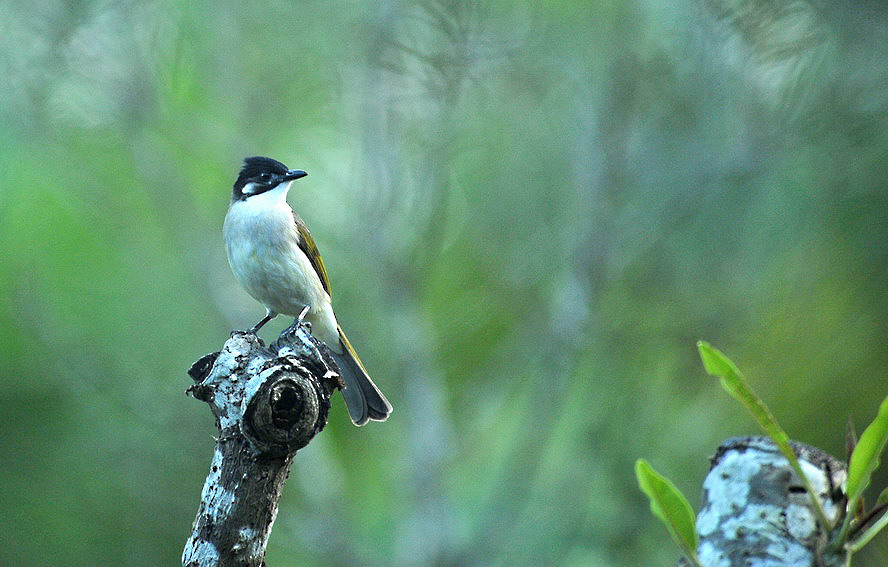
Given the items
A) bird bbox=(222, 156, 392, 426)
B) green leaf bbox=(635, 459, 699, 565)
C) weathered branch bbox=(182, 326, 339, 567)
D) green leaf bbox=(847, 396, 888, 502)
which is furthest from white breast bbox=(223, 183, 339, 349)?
green leaf bbox=(847, 396, 888, 502)

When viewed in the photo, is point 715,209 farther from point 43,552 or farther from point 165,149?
point 43,552

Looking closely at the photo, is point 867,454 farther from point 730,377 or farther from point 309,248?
point 309,248

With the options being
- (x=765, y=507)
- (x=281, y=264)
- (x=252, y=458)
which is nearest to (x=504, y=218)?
(x=281, y=264)

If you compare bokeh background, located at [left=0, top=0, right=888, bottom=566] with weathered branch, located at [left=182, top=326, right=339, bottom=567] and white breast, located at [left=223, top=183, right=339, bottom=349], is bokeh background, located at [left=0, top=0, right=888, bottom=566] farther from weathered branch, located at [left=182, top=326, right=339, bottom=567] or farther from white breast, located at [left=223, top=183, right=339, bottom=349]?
weathered branch, located at [left=182, top=326, right=339, bottom=567]

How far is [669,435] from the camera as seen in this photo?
342 inches

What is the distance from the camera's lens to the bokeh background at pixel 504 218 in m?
7.31

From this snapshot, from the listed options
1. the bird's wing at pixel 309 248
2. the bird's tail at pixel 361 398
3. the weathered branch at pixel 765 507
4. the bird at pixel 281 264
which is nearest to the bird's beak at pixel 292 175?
the bird at pixel 281 264

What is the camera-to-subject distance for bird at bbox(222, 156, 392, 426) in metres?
4.77

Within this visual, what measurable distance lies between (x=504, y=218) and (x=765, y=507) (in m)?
6.73

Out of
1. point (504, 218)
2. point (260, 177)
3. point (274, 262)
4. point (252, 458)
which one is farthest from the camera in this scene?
point (504, 218)

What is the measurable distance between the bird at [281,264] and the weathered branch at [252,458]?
2.18 metres

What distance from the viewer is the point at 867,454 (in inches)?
69.1

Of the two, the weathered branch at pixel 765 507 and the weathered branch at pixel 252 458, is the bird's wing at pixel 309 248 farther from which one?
the weathered branch at pixel 765 507

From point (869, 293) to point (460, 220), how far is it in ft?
11.2
